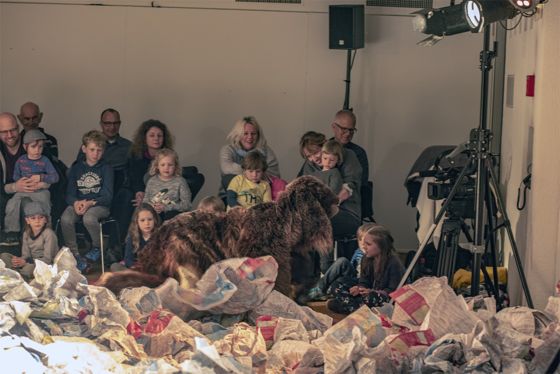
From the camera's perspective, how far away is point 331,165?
6.79 meters

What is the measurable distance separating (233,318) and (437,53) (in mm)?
4554

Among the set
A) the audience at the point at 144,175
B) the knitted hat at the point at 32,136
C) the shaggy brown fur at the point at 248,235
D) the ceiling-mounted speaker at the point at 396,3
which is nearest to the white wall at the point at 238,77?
the ceiling-mounted speaker at the point at 396,3

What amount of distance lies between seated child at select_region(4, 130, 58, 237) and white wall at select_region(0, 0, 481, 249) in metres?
0.95

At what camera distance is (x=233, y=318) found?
150 inches

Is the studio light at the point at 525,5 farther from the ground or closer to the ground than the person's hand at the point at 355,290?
farther from the ground

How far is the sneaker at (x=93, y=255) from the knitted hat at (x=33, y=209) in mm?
375

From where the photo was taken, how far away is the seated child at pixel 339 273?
21.3 ft

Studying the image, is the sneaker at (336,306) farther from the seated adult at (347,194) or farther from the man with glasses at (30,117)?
the man with glasses at (30,117)

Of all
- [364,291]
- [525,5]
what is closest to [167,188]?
[364,291]

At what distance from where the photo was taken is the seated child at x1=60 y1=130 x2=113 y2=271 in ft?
23.3

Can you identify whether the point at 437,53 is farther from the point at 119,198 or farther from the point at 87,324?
the point at 87,324

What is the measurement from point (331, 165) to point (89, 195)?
1498 millimetres

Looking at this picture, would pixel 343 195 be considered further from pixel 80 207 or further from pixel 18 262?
pixel 18 262

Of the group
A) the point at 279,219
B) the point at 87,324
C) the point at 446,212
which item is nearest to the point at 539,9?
the point at 446,212
